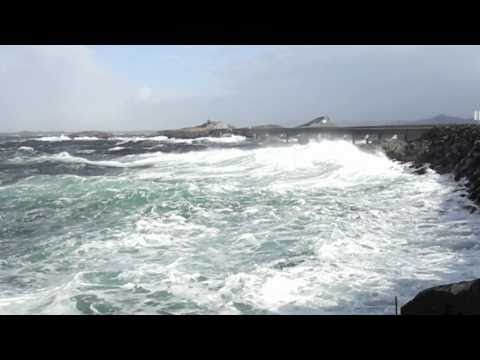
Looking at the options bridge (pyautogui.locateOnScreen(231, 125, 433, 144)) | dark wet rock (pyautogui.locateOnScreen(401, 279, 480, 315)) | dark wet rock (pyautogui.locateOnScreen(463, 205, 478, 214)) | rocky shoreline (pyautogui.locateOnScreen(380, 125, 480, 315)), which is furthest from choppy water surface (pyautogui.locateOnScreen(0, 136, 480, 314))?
bridge (pyautogui.locateOnScreen(231, 125, 433, 144))

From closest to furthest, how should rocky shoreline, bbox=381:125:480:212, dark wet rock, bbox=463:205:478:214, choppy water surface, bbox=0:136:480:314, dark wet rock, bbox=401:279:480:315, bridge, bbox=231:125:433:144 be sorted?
dark wet rock, bbox=401:279:480:315 < choppy water surface, bbox=0:136:480:314 < dark wet rock, bbox=463:205:478:214 < rocky shoreline, bbox=381:125:480:212 < bridge, bbox=231:125:433:144

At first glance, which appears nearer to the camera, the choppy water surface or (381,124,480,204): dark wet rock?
the choppy water surface

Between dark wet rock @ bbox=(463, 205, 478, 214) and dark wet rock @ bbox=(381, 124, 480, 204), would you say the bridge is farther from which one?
dark wet rock @ bbox=(463, 205, 478, 214)

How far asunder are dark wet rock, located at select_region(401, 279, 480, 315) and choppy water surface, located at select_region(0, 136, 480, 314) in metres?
1.00

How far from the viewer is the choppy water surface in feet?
19.5

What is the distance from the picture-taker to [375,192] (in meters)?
14.0

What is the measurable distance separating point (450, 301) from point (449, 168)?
44.2 ft

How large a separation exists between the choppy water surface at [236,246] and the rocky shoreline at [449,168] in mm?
777
